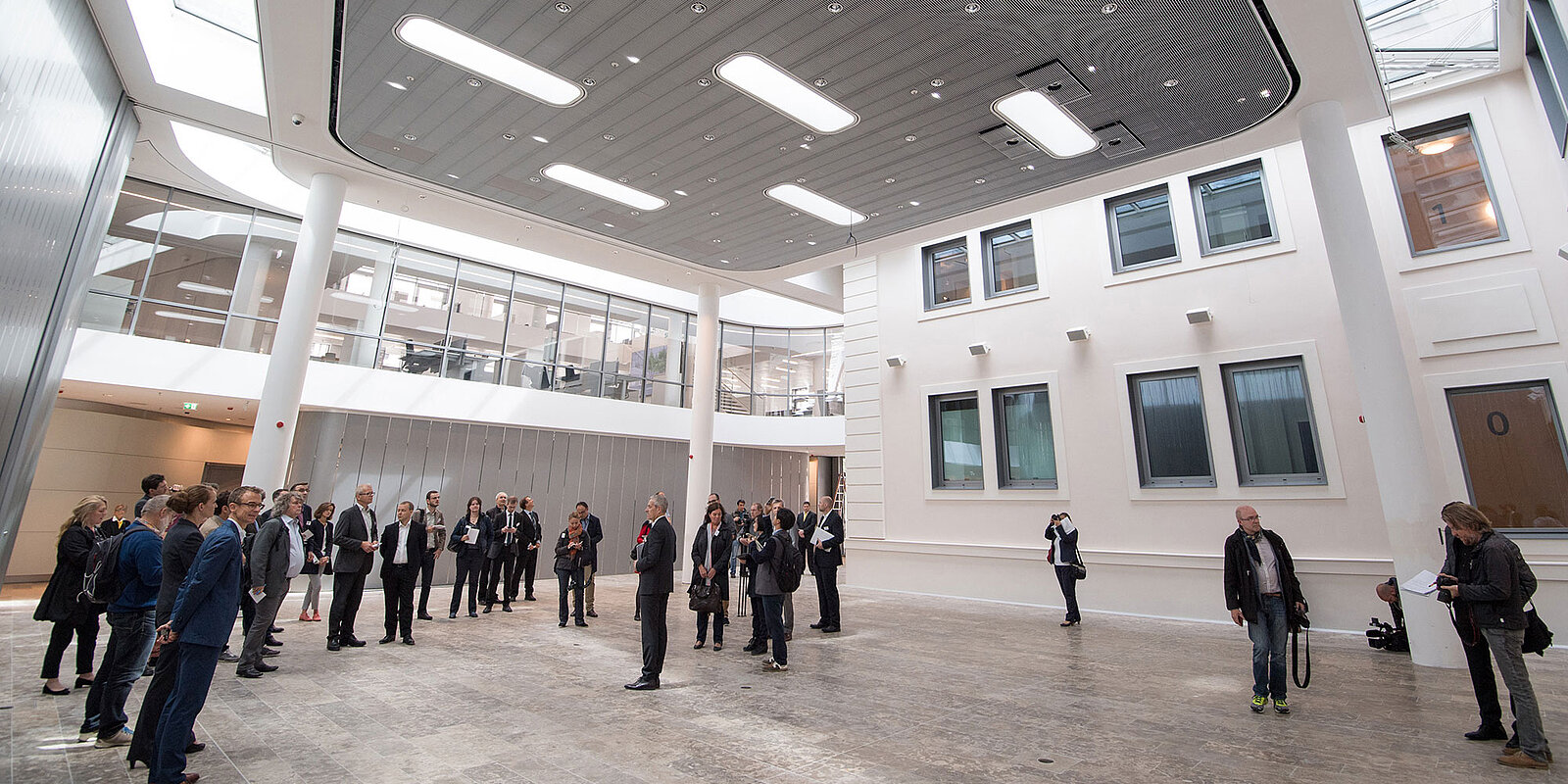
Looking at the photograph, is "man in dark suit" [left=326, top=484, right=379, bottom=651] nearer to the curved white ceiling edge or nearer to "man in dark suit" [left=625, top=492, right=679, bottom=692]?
"man in dark suit" [left=625, top=492, right=679, bottom=692]

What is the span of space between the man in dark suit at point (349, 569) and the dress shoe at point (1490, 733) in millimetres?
8761

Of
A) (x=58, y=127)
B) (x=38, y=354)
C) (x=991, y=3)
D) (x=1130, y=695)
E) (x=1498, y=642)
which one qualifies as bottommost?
(x=1130, y=695)

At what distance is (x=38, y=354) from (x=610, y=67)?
5.78m

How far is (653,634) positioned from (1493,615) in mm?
5419

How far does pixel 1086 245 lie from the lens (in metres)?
11.1

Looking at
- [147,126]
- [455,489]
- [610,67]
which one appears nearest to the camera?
[610,67]

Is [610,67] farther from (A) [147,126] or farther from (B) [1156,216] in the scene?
(B) [1156,216]

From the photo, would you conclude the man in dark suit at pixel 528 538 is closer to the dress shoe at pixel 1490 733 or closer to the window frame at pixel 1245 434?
the dress shoe at pixel 1490 733

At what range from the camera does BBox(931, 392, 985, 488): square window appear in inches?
→ 471

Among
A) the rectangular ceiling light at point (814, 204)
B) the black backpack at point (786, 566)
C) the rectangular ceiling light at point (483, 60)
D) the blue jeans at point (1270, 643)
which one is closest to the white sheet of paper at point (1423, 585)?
the blue jeans at point (1270, 643)

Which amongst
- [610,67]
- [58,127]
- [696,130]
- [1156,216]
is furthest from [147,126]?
[1156,216]

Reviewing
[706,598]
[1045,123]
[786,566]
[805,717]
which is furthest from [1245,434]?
[805,717]

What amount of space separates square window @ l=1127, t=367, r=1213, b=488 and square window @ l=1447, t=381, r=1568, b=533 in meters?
2.66

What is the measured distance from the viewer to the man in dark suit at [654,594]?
5.27 metres
